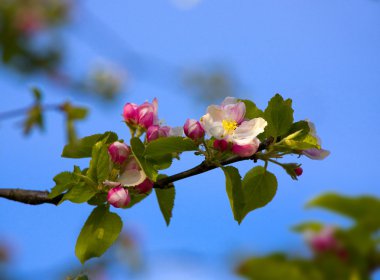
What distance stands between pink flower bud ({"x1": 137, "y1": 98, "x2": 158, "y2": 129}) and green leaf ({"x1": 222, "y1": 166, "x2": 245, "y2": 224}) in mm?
235

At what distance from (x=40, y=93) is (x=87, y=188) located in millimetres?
981

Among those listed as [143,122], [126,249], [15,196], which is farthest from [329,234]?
[126,249]

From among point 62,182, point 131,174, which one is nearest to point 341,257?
point 131,174

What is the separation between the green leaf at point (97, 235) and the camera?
3.60 feet

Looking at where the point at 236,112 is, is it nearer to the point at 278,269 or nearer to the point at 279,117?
the point at 279,117

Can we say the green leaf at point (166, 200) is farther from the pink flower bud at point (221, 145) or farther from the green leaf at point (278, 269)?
the green leaf at point (278, 269)

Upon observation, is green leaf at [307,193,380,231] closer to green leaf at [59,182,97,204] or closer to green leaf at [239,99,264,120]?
green leaf at [239,99,264,120]

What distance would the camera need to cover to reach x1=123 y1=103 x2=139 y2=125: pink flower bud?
1.21m

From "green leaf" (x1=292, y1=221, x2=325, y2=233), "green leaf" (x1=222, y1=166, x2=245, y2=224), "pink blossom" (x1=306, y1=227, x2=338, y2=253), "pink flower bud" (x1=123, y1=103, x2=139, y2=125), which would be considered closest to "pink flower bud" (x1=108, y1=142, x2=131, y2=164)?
"pink flower bud" (x1=123, y1=103, x2=139, y2=125)

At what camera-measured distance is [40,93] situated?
199cm

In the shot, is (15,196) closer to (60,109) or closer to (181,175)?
(181,175)

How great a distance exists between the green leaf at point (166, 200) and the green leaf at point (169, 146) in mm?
156

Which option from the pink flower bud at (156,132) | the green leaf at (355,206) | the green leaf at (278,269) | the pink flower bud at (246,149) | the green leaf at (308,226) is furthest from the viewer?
the green leaf at (308,226)

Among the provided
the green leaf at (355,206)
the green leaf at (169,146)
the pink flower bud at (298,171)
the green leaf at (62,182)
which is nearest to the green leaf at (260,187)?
the pink flower bud at (298,171)
